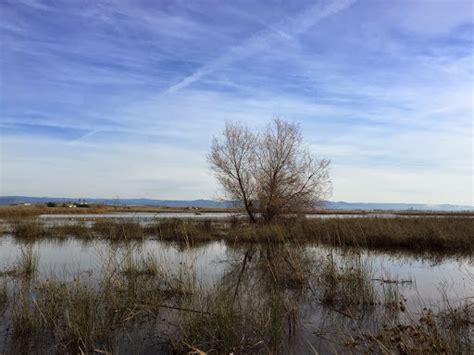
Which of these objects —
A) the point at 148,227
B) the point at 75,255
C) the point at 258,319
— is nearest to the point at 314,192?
the point at 148,227

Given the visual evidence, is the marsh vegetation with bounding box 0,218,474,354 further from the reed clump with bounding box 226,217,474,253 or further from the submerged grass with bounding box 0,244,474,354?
the reed clump with bounding box 226,217,474,253

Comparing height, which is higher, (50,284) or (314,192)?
(314,192)

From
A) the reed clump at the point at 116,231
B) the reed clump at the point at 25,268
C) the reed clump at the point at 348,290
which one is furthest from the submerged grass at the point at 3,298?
the reed clump at the point at 116,231

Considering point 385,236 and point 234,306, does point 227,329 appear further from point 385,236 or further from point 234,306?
point 385,236

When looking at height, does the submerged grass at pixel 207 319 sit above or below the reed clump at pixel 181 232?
below

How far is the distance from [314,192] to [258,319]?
20.0m

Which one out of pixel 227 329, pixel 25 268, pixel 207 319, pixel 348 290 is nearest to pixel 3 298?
pixel 25 268

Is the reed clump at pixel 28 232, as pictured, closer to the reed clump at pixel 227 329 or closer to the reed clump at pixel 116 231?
the reed clump at pixel 116 231

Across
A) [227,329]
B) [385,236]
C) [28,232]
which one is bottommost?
[227,329]

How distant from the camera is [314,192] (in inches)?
1006

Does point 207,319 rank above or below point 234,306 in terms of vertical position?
above

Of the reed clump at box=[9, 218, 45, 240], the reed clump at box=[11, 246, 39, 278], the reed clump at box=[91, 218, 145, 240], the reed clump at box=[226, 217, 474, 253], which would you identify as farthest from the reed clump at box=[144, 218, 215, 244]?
the reed clump at box=[11, 246, 39, 278]

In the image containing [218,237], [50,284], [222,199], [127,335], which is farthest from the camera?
[222,199]

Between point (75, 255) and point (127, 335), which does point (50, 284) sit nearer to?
point (127, 335)
